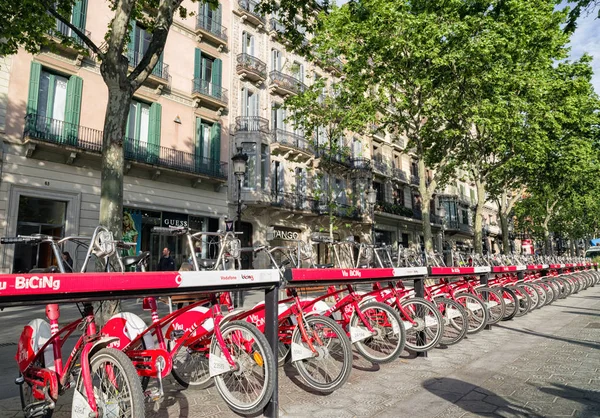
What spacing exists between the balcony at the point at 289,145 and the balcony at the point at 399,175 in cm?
1084

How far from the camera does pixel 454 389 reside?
12.9ft

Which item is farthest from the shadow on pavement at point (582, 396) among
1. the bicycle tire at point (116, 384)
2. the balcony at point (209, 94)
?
the balcony at point (209, 94)

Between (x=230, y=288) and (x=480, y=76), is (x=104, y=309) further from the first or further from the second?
(x=480, y=76)

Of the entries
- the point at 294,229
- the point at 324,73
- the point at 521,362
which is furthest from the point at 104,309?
the point at 324,73

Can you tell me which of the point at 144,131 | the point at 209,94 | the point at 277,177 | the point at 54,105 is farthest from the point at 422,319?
the point at 277,177

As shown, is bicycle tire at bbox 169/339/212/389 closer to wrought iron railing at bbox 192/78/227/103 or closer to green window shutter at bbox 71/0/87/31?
green window shutter at bbox 71/0/87/31

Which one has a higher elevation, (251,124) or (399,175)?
(251,124)

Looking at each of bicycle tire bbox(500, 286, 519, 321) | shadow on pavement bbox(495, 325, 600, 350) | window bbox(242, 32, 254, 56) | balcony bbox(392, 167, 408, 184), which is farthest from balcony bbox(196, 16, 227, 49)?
shadow on pavement bbox(495, 325, 600, 350)

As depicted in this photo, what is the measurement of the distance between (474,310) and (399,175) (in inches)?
1093

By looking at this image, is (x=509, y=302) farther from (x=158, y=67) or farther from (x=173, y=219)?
(x=158, y=67)

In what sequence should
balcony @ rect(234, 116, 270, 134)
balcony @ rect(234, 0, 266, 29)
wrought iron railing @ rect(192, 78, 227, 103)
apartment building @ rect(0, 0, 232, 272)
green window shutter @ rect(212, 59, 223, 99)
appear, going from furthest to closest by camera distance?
balcony @ rect(234, 0, 266, 29), balcony @ rect(234, 116, 270, 134), green window shutter @ rect(212, 59, 223, 99), wrought iron railing @ rect(192, 78, 227, 103), apartment building @ rect(0, 0, 232, 272)

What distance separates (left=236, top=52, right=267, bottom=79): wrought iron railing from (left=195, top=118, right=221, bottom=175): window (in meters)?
3.77

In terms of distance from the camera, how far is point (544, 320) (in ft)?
27.7

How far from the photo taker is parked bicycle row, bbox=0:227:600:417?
105 inches
